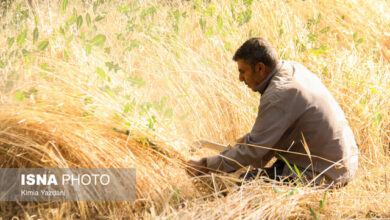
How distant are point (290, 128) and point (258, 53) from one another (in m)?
0.47

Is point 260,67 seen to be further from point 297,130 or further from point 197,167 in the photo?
point 197,167

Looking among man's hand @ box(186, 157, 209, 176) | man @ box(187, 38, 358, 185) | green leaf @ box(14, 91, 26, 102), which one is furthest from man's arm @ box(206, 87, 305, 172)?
green leaf @ box(14, 91, 26, 102)

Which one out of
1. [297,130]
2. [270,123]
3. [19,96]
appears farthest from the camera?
[297,130]

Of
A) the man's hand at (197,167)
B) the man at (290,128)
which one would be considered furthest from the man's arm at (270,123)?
the man's hand at (197,167)

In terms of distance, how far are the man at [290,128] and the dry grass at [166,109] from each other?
0.14 metres

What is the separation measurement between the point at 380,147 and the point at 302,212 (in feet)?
4.54

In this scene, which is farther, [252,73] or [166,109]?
[166,109]

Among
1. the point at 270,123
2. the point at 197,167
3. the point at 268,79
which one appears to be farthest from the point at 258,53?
the point at 197,167

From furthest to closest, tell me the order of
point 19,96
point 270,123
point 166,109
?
point 166,109, point 270,123, point 19,96

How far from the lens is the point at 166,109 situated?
3078 mm

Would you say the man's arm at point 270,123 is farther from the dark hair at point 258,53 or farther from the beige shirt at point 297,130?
the dark hair at point 258,53

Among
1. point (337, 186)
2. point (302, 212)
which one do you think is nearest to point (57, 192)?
point (302, 212)

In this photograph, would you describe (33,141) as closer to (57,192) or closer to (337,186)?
(57,192)

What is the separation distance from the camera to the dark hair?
262 centimetres
